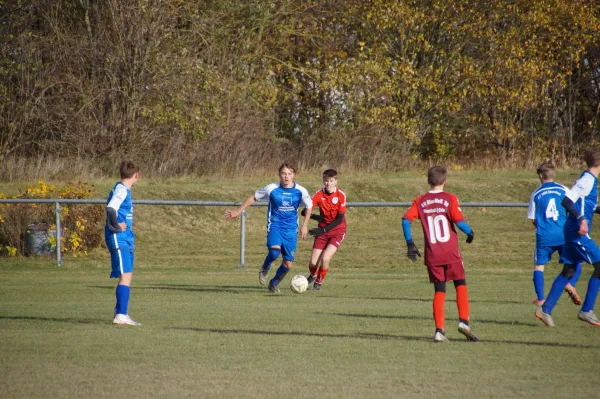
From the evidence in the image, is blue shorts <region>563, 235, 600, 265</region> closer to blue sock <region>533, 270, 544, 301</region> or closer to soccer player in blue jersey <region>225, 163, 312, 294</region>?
blue sock <region>533, 270, 544, 301</region>

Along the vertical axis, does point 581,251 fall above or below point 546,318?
above

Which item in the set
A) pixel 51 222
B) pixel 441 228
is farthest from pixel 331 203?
pixel 51 222

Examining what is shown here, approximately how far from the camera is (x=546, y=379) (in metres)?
6.94

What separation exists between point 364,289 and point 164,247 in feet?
26.8

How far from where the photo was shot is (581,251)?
1012cm

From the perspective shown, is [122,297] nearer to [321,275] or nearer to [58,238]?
[321,275]

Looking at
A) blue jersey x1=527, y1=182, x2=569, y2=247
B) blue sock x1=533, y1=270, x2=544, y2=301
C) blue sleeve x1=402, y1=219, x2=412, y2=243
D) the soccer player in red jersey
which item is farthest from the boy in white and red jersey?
the soccer player in red jersey

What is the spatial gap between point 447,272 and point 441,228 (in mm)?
404

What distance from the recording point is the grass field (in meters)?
6.79

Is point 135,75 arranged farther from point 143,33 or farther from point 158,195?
point 158,195

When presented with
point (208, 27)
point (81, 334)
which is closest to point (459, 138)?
point (208, 27)

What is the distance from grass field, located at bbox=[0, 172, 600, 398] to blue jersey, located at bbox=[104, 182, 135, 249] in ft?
2.96

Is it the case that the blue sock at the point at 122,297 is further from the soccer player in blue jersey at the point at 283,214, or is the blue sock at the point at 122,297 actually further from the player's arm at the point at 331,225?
the player's arm at the point at 331,225

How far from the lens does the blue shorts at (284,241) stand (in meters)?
13.9
